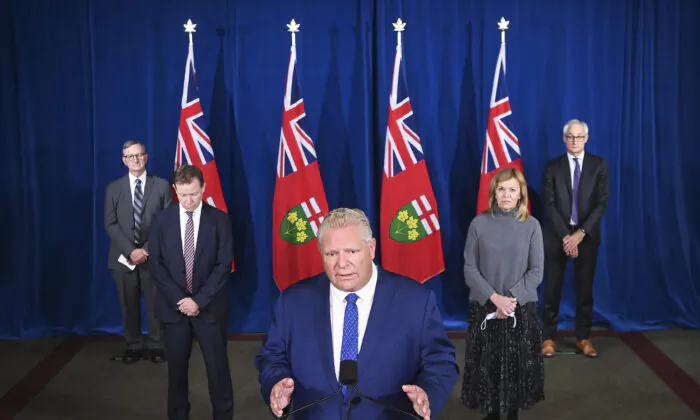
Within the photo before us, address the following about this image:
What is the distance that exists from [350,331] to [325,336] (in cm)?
8

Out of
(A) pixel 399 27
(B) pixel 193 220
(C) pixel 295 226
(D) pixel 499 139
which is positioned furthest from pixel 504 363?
(A) pixel 399 27

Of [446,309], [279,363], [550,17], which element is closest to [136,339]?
[446,309]

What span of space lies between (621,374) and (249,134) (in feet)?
11.0

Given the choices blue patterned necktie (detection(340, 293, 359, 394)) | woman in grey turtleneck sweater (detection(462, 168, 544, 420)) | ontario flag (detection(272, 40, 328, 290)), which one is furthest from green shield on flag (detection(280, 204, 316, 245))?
blue patterned necktie (detection(340, 293, 359, 394))

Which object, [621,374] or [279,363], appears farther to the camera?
[621,374]

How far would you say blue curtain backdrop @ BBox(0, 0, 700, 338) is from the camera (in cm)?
602

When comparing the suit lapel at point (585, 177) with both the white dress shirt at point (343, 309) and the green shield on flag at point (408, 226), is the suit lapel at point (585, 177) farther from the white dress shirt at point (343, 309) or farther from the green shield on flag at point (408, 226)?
the white dress shirt at point (343, 309)

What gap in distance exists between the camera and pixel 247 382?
16.6ft

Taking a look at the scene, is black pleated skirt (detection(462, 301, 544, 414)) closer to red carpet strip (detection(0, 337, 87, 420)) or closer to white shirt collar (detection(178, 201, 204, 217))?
white shirt collar (detection(178, 201, 204, 217))

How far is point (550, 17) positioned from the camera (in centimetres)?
601

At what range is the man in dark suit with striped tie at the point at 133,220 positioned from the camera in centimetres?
528

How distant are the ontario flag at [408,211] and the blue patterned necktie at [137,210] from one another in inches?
72.0

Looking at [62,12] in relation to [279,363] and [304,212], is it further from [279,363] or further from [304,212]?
[279,363]

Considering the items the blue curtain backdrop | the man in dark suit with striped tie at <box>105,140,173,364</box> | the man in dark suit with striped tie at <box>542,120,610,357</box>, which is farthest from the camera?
the blue curtain backdrop
